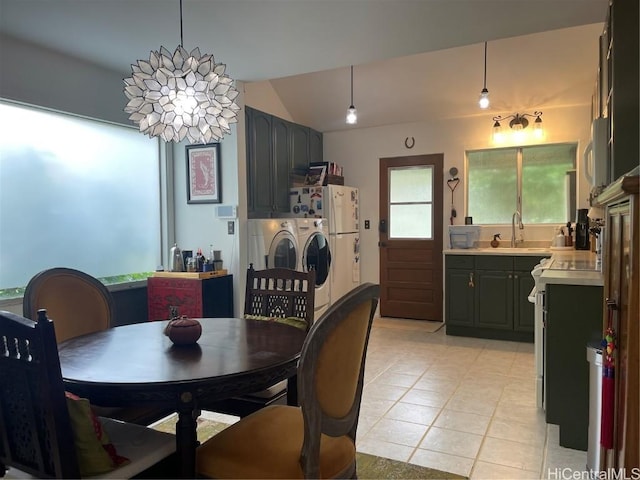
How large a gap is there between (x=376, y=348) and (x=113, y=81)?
3.29m

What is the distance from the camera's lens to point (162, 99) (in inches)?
82.0

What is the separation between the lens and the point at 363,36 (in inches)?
124

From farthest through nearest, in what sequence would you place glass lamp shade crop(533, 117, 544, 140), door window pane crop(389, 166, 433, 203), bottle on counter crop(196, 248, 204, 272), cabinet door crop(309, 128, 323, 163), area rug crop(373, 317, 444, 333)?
cabinet door crop(309, 128, 323, 163)
door window pane crop(389, 166, 433, 203)
area rug crop(373, 317, 444, 333)
glass lamp shade crop(533, 117, 544, 140)
bottle on counter crop(196, 248, 204, 272)

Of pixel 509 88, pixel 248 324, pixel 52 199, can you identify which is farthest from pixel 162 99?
pixel 509 88

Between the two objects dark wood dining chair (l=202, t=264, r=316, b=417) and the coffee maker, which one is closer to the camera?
dark wood dining chair (l=202, t=264, r=316, b=417)

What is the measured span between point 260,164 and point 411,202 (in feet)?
6.66

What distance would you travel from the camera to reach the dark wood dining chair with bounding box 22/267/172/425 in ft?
7.11

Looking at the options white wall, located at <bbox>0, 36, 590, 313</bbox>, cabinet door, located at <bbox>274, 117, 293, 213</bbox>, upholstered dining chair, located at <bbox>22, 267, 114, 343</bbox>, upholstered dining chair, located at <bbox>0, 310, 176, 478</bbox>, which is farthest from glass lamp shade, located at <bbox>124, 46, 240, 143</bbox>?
cabinet door, located at <bbox>274, 117, 293, 213</bbox>

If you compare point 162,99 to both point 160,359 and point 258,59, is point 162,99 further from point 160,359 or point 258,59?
point 258,59

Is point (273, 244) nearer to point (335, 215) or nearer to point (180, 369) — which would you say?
point (335, 215)

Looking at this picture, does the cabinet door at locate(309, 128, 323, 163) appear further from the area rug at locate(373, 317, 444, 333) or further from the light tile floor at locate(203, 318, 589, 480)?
the light tile floor at locate(203, 318, 589, 480)

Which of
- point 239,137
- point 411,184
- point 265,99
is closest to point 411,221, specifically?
point 411,184

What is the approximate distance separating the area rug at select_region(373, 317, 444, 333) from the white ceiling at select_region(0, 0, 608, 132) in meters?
2.56

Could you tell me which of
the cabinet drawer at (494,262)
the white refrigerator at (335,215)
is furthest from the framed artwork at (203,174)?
the cabinet drawer at (494,262)
